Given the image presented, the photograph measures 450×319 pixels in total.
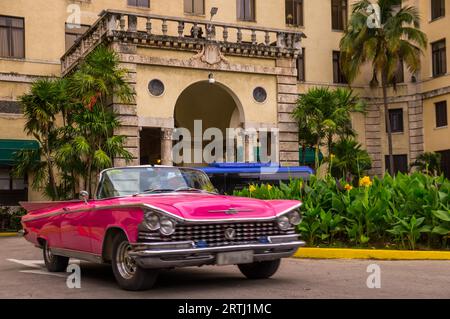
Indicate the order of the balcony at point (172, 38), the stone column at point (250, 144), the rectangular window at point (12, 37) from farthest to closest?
the rectangular window at point (12, 37)
the stone column at point (250, 144)
the balcony at point (172, 38)

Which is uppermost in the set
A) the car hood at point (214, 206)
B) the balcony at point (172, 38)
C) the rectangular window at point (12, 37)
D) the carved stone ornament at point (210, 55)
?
the rectangular window at point (12, 37)

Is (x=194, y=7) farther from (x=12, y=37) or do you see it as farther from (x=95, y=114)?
(x=95, y=114)

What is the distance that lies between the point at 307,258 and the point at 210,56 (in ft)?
44.9

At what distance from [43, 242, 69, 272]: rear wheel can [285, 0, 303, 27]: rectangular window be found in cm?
2615

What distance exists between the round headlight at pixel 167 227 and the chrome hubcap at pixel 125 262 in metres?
0.63

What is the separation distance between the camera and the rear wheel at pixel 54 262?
33.4 ft

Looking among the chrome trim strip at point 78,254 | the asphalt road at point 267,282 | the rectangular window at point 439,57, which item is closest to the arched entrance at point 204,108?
the rectangular window at point 439,57

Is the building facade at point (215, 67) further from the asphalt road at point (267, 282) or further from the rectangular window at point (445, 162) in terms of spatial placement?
the asphalt road at point (267, 282)

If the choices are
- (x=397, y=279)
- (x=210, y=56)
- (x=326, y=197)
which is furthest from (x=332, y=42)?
(x=397, y=279)

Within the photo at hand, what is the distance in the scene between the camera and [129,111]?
2269cm

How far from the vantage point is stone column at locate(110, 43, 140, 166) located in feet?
73.8

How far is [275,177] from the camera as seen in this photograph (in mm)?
23641

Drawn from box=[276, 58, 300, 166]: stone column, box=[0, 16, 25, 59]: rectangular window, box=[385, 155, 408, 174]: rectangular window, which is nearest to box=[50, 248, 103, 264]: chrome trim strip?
box=[276, 58, 300, 166]: stone column
